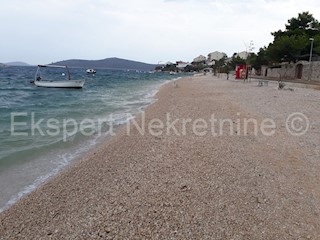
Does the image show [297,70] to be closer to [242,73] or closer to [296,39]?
[296,39]

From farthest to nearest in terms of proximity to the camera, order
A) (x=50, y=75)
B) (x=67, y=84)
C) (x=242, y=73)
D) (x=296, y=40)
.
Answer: (x=50, y=75) < (x=242, y=73) < (x=296, y=40) < (x=67, y=84)

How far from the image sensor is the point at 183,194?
5.15 metres

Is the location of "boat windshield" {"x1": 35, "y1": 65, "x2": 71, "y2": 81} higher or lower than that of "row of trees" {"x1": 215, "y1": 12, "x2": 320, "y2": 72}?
lower

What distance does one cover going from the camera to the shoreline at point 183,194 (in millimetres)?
4203

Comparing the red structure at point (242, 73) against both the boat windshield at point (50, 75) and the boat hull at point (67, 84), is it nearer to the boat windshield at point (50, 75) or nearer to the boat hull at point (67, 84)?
the boat hull at point (67, 84)

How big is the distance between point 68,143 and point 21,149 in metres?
1.48

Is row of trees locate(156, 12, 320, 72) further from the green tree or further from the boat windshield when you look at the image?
the boat windshield

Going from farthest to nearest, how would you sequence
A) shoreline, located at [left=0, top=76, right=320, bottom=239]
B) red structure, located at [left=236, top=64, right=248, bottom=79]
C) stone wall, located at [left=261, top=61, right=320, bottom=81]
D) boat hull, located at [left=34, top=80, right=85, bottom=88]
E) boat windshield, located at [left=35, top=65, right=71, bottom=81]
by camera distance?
1. red structure, located at [left=236, top=64, right=248, bottom=79]
2. boat windshield, located at [left=35, top=65, right=71, bottom=81]
3. stone wall, located at [left=261, top=61, right=320, bottom=81]
4. boat hull, located at [left=34, top=80, right=85, bottom=88]
5. shoreline, located at [left=0, top=76, right=320, bottom=239]

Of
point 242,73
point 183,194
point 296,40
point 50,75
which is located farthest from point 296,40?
point 50,75

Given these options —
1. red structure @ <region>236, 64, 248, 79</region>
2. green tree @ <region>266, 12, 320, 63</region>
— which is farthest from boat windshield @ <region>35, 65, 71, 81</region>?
green tree @ <region>266, 12, 320, 63</region>

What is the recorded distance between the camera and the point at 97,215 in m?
4.63

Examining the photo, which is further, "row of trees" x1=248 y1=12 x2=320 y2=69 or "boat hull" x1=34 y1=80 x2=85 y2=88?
"row of trees" x1=248 y1=12 x2=320 y2=69

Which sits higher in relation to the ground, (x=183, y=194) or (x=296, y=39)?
(x=296, y=39)

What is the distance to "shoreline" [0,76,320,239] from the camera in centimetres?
420
